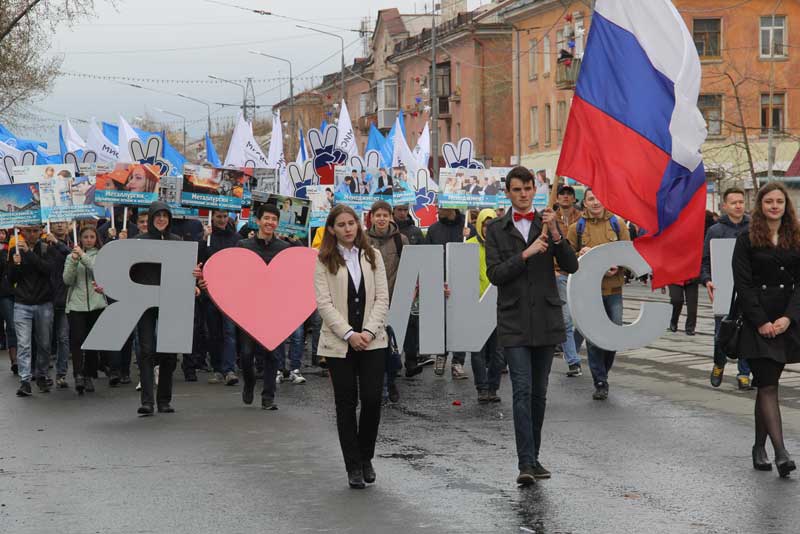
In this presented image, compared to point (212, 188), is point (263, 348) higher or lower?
lower

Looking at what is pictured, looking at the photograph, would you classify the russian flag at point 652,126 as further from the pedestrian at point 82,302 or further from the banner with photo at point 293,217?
the pedestrian at point 82,302

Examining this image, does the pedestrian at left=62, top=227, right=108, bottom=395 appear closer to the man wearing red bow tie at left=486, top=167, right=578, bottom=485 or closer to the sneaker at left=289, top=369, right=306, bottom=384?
the sneaker at left=289, top=369, right=306, bottom=384

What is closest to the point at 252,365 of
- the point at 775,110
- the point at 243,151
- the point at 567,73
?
the point at 243,151

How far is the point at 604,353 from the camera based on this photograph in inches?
516

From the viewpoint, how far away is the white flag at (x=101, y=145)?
23587 mm

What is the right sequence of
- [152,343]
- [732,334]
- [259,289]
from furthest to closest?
[259,289]
[152,343]
[732,334]

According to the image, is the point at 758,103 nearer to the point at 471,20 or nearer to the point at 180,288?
the point at 471,20

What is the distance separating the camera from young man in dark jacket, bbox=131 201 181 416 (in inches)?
488

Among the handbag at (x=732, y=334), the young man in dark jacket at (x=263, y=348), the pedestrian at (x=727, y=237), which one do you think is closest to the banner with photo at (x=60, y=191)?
the young man in dark jacket at (x=263, y=348)

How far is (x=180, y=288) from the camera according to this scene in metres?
13.3

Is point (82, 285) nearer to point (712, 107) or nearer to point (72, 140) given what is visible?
point (72, 140)

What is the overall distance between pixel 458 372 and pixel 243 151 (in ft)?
33.0

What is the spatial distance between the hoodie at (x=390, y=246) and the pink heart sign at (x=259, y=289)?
74cm

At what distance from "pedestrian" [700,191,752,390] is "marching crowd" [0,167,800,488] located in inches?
0.8
